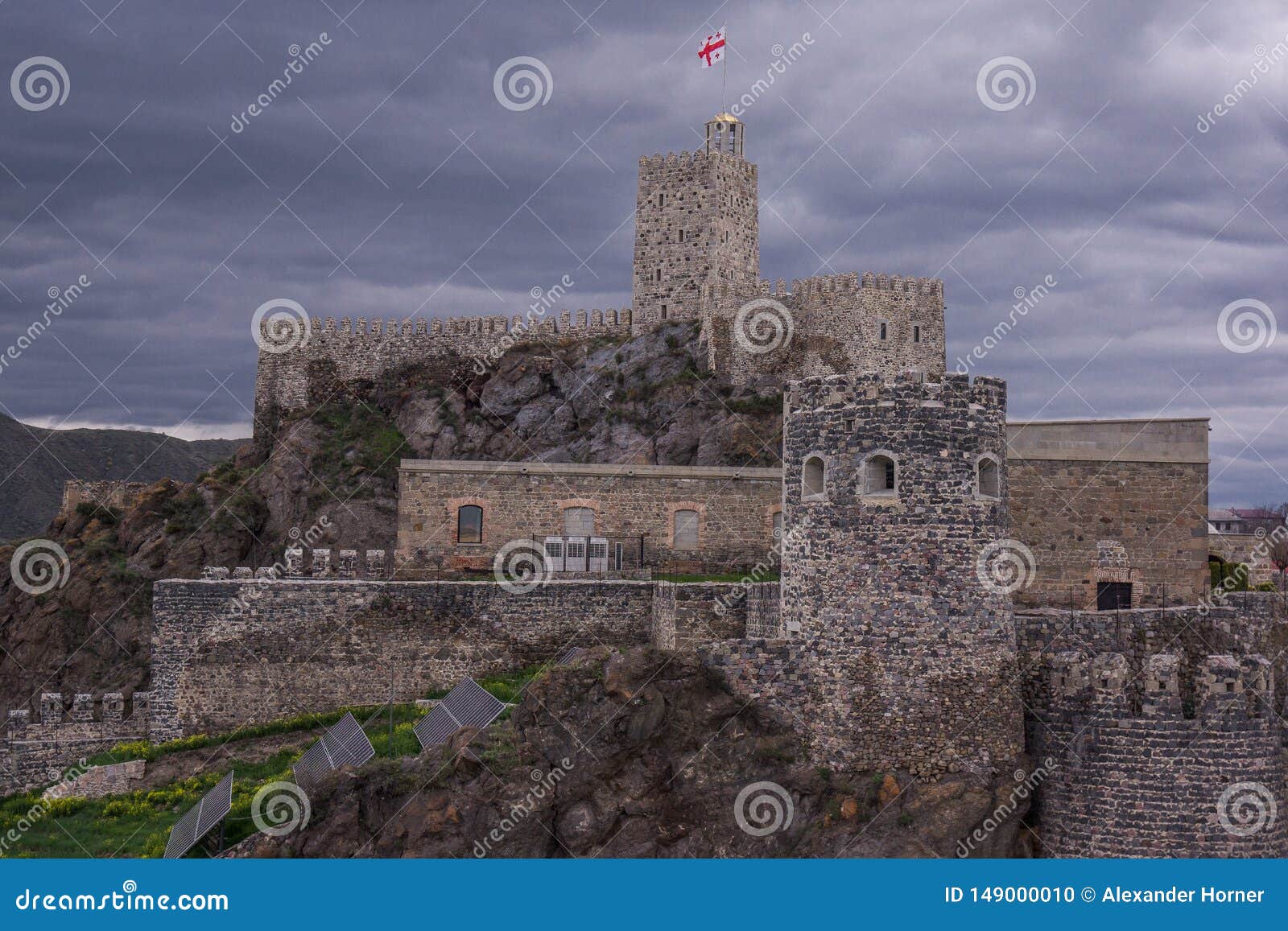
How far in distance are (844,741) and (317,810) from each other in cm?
942

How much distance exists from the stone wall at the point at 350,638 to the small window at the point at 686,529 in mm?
4029

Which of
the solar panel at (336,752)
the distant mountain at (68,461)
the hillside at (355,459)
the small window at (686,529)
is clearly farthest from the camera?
the distant mountain at (68,461)

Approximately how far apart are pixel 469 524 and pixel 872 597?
15784mm

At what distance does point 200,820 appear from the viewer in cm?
2336

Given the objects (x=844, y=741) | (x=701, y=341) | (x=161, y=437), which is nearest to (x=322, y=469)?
(x=701, y=341)

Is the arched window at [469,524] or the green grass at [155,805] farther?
the arched window at [469,524]

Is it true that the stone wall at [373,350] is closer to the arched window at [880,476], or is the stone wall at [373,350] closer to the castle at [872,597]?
the castle at [872,597]

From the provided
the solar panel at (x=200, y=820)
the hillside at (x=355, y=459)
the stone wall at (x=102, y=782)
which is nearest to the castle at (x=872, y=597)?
the stone wall at (x=102, y=782)

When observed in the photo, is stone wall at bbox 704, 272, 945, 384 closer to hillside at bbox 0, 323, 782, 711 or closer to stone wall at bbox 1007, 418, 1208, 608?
hillside at bbox 0, 323, 782, 711

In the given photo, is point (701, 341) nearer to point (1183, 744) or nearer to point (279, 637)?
point (279, 637)

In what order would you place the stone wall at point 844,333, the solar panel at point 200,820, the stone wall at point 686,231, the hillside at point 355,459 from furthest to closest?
the stone wall at point 686,231
the stone wall at point 844,333
the hillside at point 355,459
the solar panel at point 200,820

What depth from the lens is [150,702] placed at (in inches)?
1203

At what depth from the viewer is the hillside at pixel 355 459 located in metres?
47.9

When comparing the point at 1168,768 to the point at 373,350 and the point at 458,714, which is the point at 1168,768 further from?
the point at 373,350
